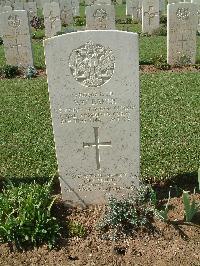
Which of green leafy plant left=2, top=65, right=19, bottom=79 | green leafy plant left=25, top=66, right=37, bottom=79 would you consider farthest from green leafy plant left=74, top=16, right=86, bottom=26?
green leafy plant left=25, top=66, right=37, bottom=79

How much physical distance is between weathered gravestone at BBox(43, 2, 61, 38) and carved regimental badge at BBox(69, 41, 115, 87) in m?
13.1

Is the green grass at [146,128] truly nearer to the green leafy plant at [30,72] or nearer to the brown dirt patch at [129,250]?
the green leafy plant at [30,72]

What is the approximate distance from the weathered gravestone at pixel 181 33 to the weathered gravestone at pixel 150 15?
4.79 meters

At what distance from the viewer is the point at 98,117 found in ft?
14.4

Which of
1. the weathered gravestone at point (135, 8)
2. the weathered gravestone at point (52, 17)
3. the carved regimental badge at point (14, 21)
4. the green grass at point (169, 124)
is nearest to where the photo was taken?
the green grass at point (169, 124)

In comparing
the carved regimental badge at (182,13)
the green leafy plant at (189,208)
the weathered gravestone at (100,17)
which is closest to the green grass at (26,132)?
the green leafy plant at (189,208)

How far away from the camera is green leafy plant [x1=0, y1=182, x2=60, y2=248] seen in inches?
162

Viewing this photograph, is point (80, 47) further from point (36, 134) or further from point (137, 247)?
point (36, 134)

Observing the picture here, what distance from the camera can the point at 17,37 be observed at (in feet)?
40.2

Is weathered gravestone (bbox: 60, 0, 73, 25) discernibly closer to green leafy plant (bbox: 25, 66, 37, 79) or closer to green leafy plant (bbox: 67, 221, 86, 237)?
green leafy plant (bbox: 25, 66, 37, 79)

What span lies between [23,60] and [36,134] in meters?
5.87

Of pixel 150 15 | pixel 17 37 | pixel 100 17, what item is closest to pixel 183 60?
pixel 100 17

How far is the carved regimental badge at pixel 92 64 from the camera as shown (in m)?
4.06

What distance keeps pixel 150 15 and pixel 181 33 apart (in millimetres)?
5689
